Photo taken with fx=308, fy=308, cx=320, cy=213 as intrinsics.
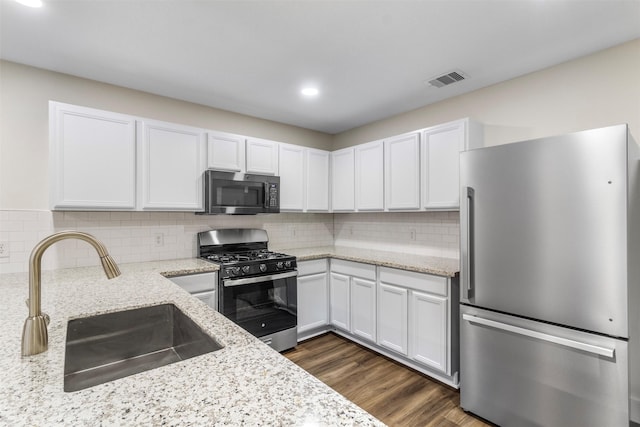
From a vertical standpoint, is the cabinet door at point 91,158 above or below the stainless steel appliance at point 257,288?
above

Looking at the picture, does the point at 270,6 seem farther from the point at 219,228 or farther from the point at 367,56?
the point at 219,228

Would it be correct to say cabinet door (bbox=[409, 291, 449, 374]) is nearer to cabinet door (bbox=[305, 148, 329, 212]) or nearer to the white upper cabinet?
the white upper cabinet

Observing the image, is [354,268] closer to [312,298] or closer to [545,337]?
[312,298]

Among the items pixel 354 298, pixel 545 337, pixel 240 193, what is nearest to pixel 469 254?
pixel 545 337

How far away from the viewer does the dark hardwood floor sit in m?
2.12

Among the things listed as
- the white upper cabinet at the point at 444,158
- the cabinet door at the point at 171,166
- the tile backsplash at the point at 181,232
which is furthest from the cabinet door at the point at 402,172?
the cabinet door at the point at 171,166

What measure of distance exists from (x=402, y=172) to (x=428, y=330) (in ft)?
4.94

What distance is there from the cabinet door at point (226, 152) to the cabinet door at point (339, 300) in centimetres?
158

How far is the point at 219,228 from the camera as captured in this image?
3.39 metres

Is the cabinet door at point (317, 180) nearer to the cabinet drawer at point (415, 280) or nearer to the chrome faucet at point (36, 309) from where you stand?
the cabinet drawer at point (415, 280)

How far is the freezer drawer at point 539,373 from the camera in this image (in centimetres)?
160

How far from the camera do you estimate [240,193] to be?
3131mm

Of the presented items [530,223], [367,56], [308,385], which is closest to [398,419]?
[530,223]

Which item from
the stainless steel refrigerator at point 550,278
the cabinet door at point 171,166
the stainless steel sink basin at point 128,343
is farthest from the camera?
the cabinet door at point 171,166
